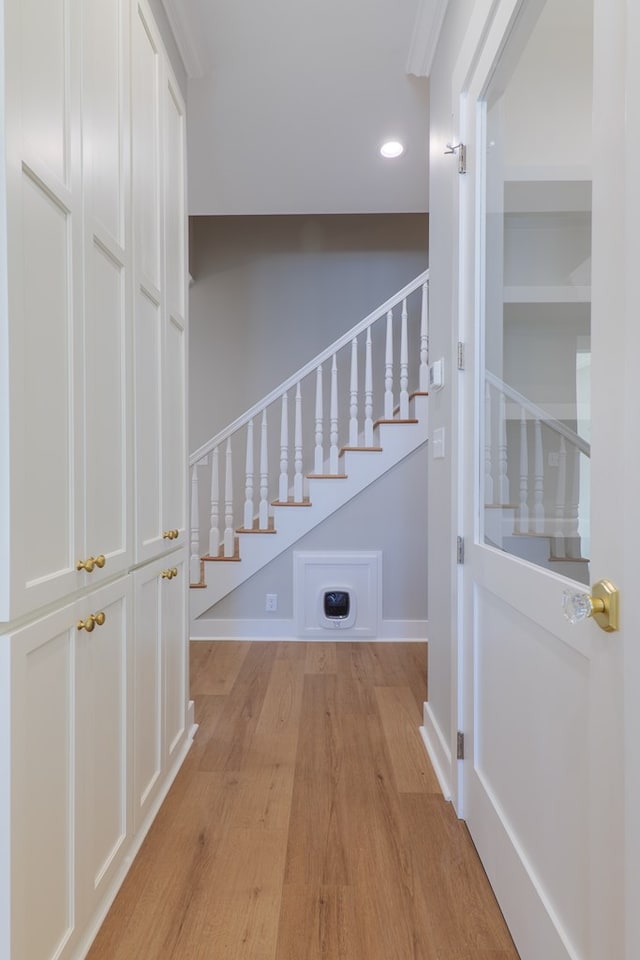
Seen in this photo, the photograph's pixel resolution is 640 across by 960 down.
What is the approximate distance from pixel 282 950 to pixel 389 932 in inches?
9.9

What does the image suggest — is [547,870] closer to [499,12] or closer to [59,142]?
[59,142]

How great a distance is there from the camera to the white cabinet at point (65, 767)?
3.02ft

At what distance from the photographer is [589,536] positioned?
93 centimetres

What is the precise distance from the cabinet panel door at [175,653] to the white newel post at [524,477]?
44.8 inches

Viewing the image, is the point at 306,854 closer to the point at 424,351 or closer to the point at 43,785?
the point at 43,785

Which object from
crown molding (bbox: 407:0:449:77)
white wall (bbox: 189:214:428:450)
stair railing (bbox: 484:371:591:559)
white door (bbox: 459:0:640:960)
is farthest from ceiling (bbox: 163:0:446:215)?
stair railing (bbox: 484:371:591:559)

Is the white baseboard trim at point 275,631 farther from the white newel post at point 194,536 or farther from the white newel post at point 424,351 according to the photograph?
the white newel post at point 424,351

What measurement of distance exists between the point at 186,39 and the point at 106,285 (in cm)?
145

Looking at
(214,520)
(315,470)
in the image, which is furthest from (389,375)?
(214,520)

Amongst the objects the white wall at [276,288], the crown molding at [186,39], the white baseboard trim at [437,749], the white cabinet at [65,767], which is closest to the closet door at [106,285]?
the white cabinet at [65,767]

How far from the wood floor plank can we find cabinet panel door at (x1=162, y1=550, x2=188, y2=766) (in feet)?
2.63

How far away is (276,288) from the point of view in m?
4.66

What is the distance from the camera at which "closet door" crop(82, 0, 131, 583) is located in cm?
120

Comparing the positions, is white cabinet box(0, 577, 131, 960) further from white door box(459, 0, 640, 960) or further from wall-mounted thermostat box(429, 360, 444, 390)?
wall-mounted thermostat box(429, 360, 444, 390)
